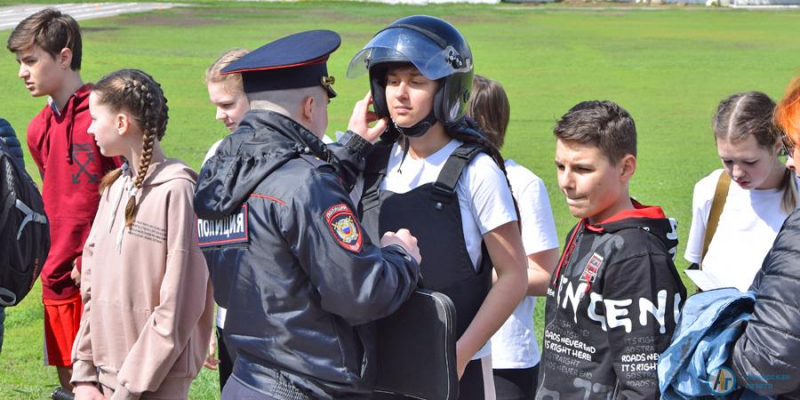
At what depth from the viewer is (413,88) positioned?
3791 millimetres

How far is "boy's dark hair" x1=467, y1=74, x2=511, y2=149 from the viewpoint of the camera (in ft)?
16.0

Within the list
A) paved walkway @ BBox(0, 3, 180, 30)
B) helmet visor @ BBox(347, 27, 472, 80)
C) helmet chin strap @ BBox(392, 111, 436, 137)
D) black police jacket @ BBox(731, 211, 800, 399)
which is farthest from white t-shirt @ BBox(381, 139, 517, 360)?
paved walkway @ BBox(0, 3, 180, 30)

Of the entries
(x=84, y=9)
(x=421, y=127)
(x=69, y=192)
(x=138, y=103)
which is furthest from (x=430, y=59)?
(x=84, y=9)

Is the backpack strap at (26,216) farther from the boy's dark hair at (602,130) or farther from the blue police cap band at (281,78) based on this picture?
the boy's dark hair at (602,130)

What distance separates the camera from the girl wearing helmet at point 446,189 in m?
3.68

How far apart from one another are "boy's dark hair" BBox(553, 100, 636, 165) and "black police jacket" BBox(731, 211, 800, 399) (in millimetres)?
907

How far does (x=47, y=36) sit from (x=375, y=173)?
294 centimetres

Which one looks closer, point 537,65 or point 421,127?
point 421,127

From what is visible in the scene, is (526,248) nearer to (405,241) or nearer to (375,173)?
(375,173)

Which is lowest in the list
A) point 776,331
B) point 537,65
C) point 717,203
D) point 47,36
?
point 537,65

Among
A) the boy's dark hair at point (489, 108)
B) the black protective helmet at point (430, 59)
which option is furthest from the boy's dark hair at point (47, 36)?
the black protective helmet at point (430, 59)

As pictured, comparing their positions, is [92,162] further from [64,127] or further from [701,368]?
[701,368]

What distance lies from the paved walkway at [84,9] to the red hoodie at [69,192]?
110 feet

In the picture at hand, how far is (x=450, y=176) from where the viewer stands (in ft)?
12.0
